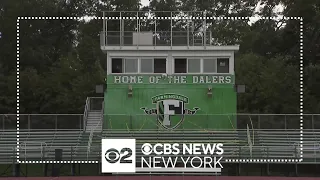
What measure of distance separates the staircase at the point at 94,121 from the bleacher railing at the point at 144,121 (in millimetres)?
654

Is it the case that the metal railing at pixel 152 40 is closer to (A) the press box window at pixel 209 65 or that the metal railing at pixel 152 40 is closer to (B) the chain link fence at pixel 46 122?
(A) the press box window at pixel 209 65

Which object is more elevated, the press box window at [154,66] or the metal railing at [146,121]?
the press box window at [154,66]

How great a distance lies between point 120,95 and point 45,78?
2344 centimetres

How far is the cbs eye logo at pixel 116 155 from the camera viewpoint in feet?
58.1

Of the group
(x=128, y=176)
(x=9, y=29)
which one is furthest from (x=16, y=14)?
(x=128, y=176)

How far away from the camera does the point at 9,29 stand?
5375 centimetres

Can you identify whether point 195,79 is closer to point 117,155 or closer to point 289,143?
point 289,143

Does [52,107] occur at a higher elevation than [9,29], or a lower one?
lower

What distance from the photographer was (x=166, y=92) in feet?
96.3

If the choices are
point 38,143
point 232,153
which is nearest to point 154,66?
point 232,153

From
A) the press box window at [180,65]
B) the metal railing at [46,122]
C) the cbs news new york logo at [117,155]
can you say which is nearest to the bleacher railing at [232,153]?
the metal railing at [46,122]

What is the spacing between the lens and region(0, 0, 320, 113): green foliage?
45719mm

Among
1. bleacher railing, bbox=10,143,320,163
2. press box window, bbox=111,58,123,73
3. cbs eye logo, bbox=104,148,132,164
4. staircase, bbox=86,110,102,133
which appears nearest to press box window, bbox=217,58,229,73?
bleacher railing, bbox=10,143,320,163

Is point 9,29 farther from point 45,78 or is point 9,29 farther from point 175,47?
point 175,47
